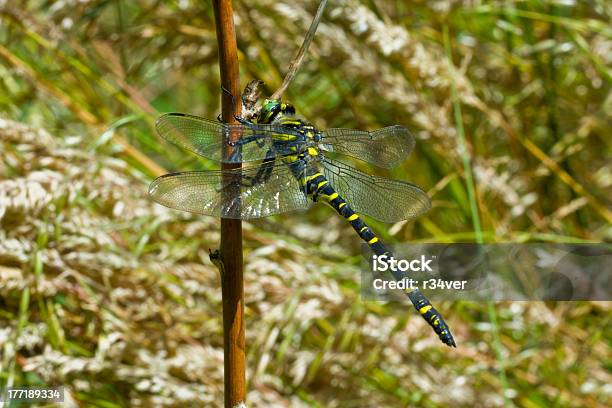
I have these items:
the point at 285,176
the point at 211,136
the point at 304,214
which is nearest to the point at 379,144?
the point at 285,176

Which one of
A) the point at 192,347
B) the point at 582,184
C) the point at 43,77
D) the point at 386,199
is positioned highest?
the point at 43,77

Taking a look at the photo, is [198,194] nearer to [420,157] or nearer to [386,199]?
[386,199]

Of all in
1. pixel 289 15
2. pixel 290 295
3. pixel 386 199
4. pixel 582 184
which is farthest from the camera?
pixel 582 184

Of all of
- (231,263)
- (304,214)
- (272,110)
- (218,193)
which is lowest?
(231,263)

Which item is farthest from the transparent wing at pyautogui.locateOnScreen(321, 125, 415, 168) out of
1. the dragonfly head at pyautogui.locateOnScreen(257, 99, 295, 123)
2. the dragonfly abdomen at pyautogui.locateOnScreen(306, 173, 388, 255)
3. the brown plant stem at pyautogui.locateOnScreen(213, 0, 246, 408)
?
the brown plant stem at pyautogui.locateOnScreen(213, 0, 246, 408)

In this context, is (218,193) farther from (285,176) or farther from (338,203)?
(338,203)

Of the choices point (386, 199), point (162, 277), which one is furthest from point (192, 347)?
point (386, 199)

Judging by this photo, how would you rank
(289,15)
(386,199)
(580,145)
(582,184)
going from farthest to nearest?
(582,184) < (580,145) < (289,15) < (386,199)
